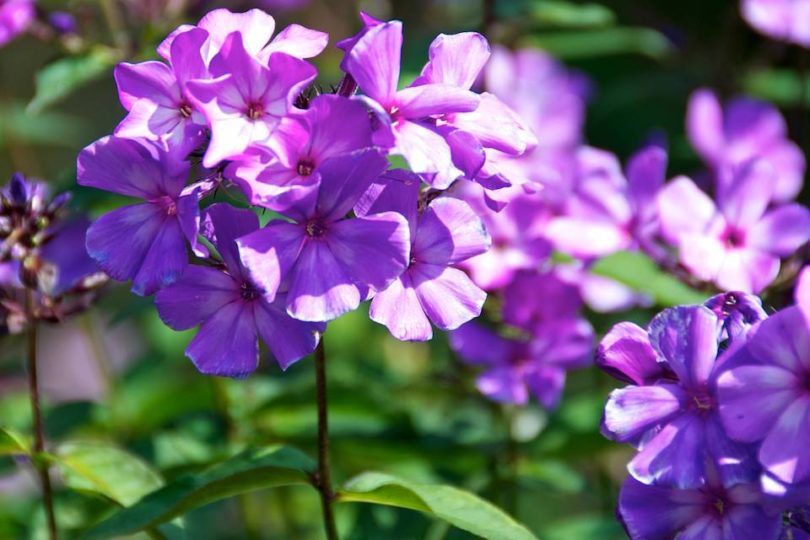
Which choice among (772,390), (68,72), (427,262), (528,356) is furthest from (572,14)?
(772,390)

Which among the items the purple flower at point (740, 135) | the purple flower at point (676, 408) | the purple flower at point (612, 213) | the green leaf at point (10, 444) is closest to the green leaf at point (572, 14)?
the purple flower at point (740, 135)

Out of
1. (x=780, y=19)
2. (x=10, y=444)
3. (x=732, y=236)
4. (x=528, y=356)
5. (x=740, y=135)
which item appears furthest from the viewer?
(x=780, y=19)

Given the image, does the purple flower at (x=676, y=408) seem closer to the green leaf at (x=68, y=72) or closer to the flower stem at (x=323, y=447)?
the flower stem at (x=323, y=447)

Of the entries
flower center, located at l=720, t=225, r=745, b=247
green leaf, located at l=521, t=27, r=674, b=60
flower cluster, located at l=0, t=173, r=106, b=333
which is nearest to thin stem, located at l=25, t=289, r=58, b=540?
flower cluster, located at l=0, t=173, r=106, b=333

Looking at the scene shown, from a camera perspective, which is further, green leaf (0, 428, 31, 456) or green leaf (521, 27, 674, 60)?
green leaf (521, 27, 674, 60)

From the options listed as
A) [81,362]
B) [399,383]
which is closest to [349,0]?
[81,362]

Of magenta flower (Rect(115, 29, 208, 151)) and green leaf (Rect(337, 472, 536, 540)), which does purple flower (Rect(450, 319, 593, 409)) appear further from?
magenta flower (Rect(115, 29, 208, 151))

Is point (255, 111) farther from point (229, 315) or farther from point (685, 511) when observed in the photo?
point (685, 511)
